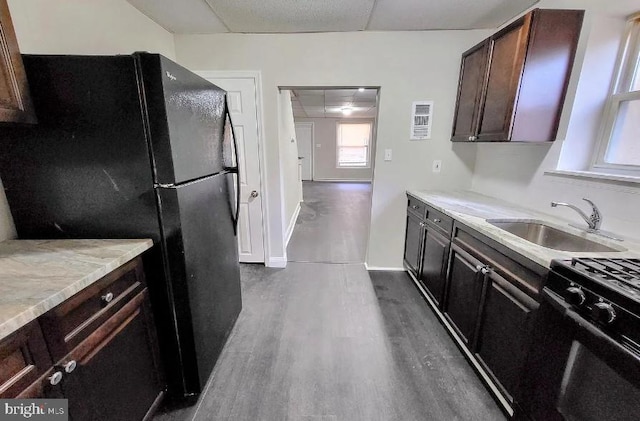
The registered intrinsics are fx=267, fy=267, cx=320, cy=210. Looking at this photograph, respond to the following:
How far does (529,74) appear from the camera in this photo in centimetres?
168

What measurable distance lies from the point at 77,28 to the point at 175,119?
1.14 m

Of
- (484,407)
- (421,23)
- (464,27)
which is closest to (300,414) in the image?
(484,407)

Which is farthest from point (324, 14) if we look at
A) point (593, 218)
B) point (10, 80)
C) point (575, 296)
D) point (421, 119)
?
point (575, 296)

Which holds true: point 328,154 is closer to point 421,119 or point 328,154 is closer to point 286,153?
point 286,153

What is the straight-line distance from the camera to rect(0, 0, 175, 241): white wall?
129 centimetres

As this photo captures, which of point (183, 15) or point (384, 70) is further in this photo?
point (384, 70)

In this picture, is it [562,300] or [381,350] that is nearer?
[562,300]

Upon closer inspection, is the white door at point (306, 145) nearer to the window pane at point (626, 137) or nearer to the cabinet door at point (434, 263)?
the cabinet door at point (434, 263)

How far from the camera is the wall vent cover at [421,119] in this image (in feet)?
8.34

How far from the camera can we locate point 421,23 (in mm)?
2260

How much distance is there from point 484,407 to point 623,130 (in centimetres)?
179

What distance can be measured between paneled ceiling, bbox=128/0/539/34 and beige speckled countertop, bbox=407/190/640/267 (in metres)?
1.44

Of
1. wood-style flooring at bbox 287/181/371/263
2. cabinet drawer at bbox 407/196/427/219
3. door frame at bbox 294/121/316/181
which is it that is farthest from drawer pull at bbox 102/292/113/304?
door frame at bbox 294/121/316/181

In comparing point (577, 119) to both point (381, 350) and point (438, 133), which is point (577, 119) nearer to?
point (438, 133)
